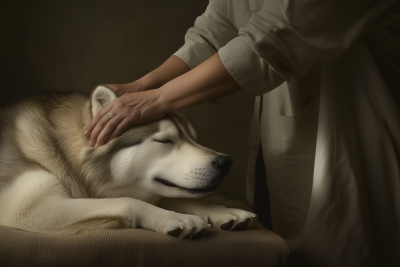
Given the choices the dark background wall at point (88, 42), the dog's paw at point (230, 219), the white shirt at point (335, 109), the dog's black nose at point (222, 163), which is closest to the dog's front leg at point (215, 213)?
the dog's paw at point (230, 219)

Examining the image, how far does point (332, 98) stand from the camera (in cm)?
105

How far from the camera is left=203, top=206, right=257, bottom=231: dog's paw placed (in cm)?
99

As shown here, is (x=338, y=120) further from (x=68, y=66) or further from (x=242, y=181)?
(x=68, y=66)

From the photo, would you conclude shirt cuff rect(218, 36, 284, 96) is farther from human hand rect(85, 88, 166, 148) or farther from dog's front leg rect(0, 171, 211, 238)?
dog's front leg rect(0, 171, 211, 238)

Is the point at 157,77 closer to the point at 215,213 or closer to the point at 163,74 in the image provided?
the point at 163,74

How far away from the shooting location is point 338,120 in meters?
1.04

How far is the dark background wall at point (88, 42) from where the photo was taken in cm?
175

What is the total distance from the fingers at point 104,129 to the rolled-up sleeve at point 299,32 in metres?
0.39

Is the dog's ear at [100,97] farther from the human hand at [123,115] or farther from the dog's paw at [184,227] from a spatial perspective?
the dog's paw at [184,227]

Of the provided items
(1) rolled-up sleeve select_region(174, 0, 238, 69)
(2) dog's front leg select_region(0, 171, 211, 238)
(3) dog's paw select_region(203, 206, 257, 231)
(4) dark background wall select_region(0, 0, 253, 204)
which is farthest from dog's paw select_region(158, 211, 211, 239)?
(4) dark background wall select_region(0, 0, 253, 204)

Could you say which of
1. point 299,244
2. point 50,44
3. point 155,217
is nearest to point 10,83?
point 50,44

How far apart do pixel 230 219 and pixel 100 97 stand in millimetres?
557

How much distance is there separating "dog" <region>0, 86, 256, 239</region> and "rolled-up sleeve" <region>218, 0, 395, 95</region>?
300 millimetres

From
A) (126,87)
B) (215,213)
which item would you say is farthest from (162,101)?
(215,213)
